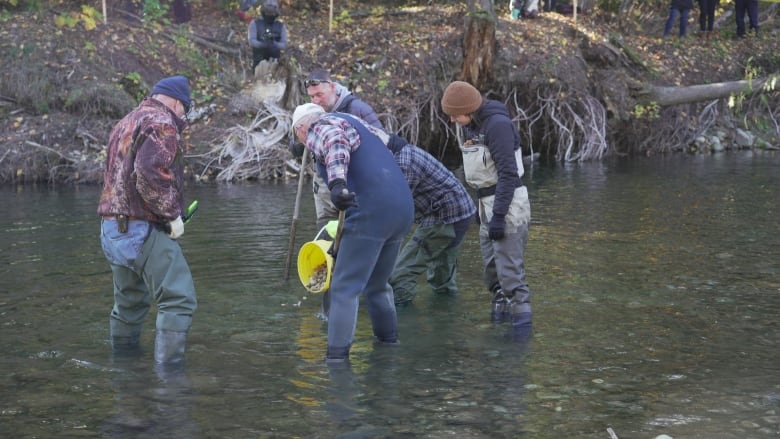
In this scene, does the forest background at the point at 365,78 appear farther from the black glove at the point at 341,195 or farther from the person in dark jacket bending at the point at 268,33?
the black glove at the point at 341,195

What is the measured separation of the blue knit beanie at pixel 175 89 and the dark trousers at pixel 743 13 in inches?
919

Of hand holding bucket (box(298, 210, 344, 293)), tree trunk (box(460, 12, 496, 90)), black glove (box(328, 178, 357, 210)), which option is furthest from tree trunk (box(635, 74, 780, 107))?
black glove (box(328, 178, 357, 210))

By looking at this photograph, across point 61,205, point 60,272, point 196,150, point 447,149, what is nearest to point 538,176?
point 447,149

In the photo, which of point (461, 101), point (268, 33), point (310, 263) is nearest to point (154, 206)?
point (310, 263)

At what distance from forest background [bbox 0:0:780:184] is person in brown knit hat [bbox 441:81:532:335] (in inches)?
480

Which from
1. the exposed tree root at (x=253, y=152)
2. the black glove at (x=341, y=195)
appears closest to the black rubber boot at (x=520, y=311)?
the black glove at (x=341, y=195)

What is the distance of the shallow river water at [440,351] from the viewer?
595 cm

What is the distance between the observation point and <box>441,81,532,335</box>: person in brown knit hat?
7.82 metres

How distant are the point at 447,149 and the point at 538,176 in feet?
13.9

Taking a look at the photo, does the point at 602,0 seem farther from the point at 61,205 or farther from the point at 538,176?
the point at 61,205

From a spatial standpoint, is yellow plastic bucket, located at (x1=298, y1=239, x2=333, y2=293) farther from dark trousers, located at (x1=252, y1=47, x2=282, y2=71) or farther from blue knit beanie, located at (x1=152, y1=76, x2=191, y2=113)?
dark trousers, located at (x1=252, y1=47, x2=282, y2=71)

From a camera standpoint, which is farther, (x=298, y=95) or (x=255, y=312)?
(x=298, y=95)

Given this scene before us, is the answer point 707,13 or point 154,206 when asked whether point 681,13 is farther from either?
point 154,206

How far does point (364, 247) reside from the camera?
269 inches
